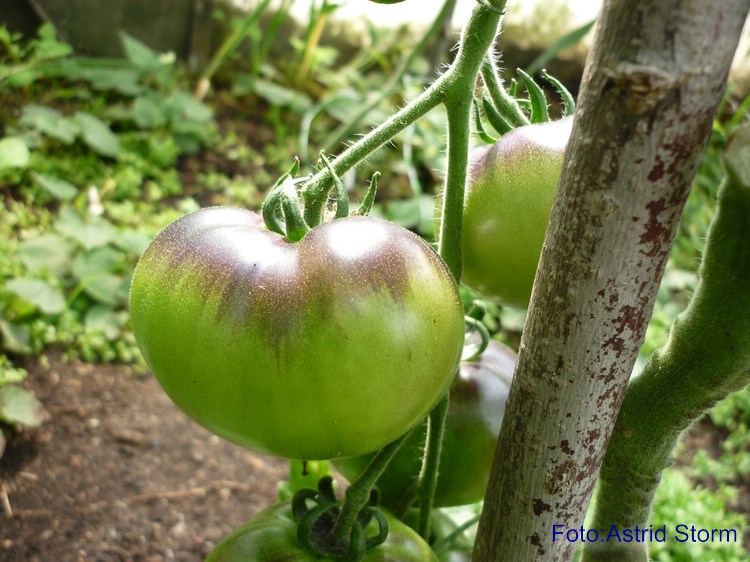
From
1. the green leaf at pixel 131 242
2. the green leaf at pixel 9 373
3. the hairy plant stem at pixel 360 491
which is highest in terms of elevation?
the hairy plant stem at pixel 360 491

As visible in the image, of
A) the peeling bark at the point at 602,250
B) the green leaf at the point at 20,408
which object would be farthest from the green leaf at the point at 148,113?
the peeling bark at the point at 602,250

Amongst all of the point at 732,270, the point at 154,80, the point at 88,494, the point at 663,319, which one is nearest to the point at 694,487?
the point at 663,319

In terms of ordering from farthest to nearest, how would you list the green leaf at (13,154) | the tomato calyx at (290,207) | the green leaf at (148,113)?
the green leaf at (148,113) < the green leaf at (13,154) < the tomato calyx at (290,207)

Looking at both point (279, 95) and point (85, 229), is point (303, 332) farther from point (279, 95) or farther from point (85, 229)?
point (279, 95)

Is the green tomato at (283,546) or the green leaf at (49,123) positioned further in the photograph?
the green leaf at (49,123)

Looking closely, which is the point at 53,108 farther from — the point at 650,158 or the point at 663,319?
the point at 650,158

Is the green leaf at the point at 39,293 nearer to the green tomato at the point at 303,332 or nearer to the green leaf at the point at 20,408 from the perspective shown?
the green leaf at the point at 20,408
